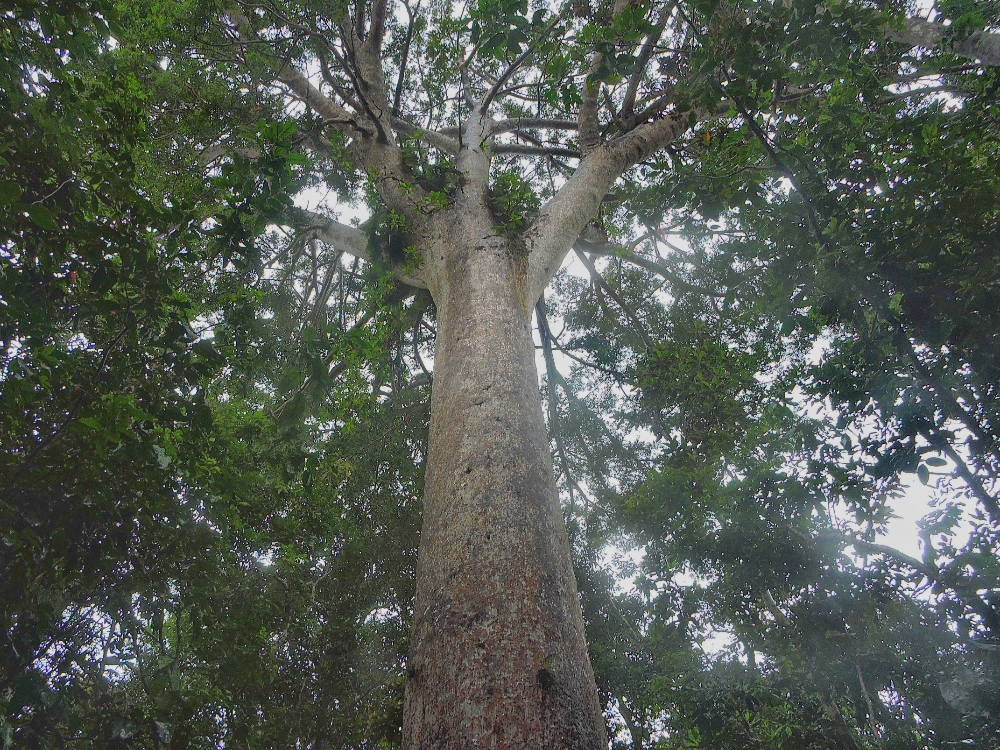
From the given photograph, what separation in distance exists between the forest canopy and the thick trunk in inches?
1.9

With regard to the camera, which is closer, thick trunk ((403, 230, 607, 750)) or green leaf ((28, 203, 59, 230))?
thick trunk ((403, 230, 607, 750))

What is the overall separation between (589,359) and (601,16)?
4.06 meters

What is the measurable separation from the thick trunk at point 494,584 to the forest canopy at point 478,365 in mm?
48

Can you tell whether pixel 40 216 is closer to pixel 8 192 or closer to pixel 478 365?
pixel 8 192

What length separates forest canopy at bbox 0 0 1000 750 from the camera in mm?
2531

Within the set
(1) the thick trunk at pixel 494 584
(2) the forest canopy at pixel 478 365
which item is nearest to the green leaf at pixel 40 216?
(2) the forest canopy at pixel 478 365

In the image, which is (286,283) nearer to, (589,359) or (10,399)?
(589,359)

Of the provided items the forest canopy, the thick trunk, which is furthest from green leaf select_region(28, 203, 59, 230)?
the thick trunk

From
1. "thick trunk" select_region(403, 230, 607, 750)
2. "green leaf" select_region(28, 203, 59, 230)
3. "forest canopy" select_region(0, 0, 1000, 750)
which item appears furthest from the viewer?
"forest canopy" select_region(0, 0, 1000, 750)

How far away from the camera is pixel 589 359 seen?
25.8ft

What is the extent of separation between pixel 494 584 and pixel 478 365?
1.34 metres

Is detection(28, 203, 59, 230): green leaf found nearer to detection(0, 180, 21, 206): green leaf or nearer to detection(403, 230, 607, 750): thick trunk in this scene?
detection(0, 180, 21, 206): green leaf

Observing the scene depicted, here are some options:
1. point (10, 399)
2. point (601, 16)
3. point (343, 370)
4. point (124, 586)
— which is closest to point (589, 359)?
point (343, 370)

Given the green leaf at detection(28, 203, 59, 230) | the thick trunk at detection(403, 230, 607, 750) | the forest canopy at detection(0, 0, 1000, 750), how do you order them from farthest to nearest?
1. the forest canopy at detection(0, 0, 1000, 750)
2. the green leaf at detection(28, 203, 59, 230)
3. the thick trunk at detection(403, 230, 607, 750)
